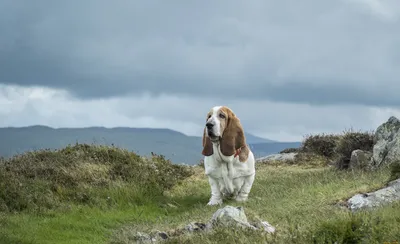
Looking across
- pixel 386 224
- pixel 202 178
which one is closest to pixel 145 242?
pixel 386 224

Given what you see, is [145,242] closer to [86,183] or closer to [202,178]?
[86,183]

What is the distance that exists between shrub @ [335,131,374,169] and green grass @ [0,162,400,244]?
0.72 m

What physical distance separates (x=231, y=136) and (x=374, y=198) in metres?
3.40

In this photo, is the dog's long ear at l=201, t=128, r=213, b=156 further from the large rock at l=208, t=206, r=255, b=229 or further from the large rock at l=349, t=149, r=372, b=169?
the large rock at l=349, t=149, r=372, b=169

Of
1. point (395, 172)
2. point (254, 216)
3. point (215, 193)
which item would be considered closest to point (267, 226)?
point (254, 216)

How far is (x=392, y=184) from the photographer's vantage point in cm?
1467

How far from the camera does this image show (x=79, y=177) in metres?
18.6

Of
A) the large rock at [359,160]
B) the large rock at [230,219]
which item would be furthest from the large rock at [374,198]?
the large rock at [359,160]

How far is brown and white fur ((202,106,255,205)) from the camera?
15.5 meters

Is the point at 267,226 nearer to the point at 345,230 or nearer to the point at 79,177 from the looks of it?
the point at 345,230

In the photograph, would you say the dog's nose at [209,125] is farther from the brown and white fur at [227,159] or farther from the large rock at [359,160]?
the large rock at [359,160]

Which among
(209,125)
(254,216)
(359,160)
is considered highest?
(209,125)

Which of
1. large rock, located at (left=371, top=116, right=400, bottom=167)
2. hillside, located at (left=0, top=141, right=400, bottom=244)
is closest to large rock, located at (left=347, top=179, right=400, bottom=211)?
hillside, located at (left=0, top=141, right=400, bottom=244)

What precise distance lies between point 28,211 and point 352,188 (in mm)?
6944
